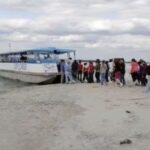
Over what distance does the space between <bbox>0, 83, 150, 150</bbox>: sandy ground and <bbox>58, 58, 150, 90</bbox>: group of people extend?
4.18 metres

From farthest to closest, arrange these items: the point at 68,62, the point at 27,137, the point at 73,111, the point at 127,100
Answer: the point at 68,62 → the point at 127,100 → the point at 73,111 → the point at 27,137

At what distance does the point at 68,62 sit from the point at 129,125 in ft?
59.1

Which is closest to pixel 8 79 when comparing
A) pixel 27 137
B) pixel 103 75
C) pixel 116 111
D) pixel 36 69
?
pixel 36 69

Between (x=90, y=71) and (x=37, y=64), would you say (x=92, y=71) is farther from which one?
(x=37, y=64)

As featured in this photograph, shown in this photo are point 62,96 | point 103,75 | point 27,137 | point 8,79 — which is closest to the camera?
point 27,137

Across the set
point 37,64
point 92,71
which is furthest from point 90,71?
point 37,64

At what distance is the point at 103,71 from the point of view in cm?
2770

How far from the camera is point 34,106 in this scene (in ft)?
64.7

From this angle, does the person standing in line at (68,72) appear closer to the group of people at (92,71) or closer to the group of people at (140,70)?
the group of people at (92,71)

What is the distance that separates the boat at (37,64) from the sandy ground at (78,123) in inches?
433

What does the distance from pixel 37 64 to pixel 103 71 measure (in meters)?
7.39

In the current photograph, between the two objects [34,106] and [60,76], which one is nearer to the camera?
[34,106]

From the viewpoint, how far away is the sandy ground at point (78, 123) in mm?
11633

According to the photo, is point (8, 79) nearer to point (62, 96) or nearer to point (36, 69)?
point (36, 69)
